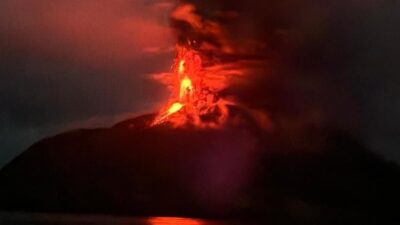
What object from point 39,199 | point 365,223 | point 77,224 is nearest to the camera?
point 77,224

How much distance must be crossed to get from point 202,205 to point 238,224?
6.75m

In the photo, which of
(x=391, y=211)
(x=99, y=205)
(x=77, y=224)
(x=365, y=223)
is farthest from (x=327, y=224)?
(x=99, y=205)

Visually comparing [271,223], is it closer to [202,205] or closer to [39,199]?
[202,205]

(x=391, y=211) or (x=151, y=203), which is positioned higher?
(x=151, y=203)

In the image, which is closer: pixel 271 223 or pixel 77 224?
pixel 77 224

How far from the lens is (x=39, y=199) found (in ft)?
497

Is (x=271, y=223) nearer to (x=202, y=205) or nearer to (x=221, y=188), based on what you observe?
(x=221, y=188)

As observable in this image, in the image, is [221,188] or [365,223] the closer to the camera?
[365,223]

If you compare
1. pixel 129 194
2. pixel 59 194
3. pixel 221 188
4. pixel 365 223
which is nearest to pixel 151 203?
pixel 129 194

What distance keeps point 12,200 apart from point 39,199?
444 cm

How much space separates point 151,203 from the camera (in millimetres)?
143625

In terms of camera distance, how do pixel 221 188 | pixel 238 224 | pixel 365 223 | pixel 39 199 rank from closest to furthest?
1. pixel 365 223
2. pixel 221 188
3. pixel 238 224
4. pixel 39 199

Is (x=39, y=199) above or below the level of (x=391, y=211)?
above

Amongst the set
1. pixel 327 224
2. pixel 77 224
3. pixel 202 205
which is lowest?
pixel 77 224
